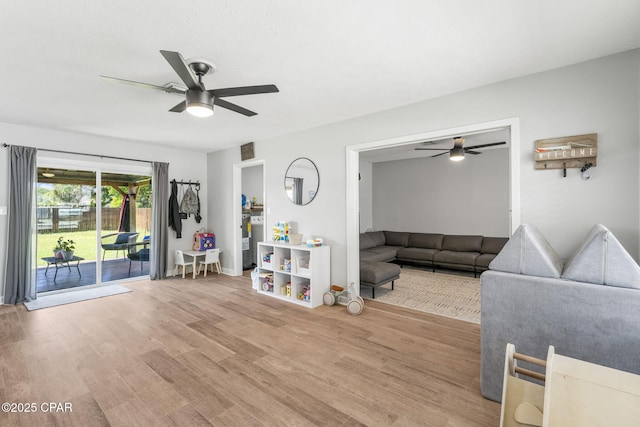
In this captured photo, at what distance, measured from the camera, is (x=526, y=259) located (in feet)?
6.32

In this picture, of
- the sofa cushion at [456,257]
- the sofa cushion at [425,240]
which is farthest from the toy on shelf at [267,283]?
the sofa cushion at [425,240]

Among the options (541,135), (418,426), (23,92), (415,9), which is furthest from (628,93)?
(23,92)

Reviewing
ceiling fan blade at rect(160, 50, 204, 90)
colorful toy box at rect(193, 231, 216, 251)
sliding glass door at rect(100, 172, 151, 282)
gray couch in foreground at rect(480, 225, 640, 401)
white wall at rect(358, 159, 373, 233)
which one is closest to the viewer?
gray couch in foreground at rect(480, 225, 640, 401)

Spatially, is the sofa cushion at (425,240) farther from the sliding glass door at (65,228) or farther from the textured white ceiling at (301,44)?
the sliding glass door at (65,228)

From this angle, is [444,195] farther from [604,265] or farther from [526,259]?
[604,265]

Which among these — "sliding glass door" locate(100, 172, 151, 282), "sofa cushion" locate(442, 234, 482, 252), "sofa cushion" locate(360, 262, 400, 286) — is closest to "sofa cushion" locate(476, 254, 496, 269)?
"sofa cushion" locate(442, 234, 482, 252)

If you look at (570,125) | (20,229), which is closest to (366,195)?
(570,125)

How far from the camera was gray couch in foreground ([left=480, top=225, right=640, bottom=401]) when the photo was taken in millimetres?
1579

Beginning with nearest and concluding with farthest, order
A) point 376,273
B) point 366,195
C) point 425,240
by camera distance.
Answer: point 376,273, point 425,240, point 366,195

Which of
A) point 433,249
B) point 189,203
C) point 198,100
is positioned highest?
point 198,100

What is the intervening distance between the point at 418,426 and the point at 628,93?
2.90m

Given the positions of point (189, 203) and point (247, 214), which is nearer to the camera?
point (189, 203)

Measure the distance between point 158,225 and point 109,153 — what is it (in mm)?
1423

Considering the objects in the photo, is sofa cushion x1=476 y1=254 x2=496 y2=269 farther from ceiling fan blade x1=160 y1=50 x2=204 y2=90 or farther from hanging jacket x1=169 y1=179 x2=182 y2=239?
hanging jacket x1=169 y1=179 x2=182 y2=239
